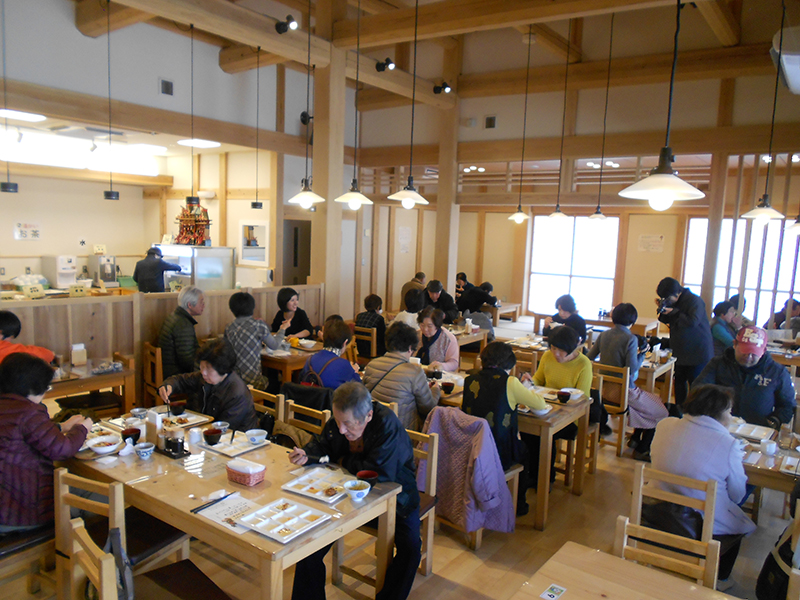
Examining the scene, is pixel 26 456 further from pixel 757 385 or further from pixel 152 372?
pixel 757 385

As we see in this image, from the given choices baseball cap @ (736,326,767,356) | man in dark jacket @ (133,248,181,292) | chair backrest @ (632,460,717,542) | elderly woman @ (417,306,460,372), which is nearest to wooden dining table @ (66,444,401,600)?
chair backrest @ (632,460,717,542)

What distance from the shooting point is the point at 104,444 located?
265cm

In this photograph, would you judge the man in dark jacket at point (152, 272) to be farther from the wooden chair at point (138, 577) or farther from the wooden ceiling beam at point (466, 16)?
the wooden chair at point (138, 577)

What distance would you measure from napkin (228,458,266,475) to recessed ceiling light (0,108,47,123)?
5.14m

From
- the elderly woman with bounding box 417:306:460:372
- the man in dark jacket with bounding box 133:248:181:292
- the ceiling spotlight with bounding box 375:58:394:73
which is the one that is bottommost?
the elderly woman with bounding box 417:306:460:372

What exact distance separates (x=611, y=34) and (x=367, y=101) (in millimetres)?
3822

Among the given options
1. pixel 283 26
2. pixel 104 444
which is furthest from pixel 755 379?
pixel 283 26

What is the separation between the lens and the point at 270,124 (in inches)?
319

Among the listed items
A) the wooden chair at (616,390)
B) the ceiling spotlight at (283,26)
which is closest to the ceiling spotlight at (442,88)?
the ceiling spotlight at (283,26)

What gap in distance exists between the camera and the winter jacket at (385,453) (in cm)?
249

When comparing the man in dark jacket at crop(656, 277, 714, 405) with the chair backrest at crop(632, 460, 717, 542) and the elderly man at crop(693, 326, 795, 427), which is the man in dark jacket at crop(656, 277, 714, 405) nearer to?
the elderly man at crop(693, 326, 795, 427)

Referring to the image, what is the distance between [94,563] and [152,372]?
9.91 ft

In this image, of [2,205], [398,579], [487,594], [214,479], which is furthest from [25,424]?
[2,205]

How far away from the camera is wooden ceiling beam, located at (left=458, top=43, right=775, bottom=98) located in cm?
612
